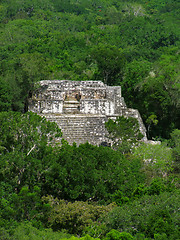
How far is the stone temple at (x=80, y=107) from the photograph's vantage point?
15.9 meters

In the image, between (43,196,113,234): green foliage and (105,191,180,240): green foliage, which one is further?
(43,196,113,234): green foliage

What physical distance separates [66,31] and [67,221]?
3379 centimetres

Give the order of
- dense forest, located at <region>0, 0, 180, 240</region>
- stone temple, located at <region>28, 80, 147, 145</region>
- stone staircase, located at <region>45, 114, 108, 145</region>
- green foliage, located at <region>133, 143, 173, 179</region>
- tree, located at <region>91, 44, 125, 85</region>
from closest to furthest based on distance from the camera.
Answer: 1. dense forest, located at <region>0, 0, 180, 240</region>
2. green foliage, located at <region>133, 143, 173, 179</region>
3. stone staircase, located at <region>45, 114, 108, 145</region>
4. stone temple, located at <region>28, 80, 147, 145</region>
5. tree, located at <region>91, 44, 125, 85</region>

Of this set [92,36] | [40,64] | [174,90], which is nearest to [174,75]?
[174,90]

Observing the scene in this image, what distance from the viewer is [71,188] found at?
465 inches

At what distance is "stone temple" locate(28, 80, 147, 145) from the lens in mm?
15938

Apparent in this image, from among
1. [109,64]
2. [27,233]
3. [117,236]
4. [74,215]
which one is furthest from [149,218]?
[109,64]

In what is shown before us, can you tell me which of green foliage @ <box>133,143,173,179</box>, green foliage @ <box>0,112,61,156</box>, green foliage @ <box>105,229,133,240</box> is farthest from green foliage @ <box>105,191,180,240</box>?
green foliage @ <box>0,112,61,156</box>

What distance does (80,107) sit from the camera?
1747 cm

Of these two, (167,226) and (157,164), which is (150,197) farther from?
(157,164)

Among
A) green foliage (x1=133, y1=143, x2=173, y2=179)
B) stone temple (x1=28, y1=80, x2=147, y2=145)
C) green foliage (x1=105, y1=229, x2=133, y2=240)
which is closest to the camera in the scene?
green foliage (x1=105, y1=229, x2=133, y2=240)

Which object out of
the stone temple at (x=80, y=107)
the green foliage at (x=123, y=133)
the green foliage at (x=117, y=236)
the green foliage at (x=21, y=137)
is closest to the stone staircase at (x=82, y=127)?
the stone temple at (x=80, y=107)

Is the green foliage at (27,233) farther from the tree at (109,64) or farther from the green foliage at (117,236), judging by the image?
the tree at (109,64)

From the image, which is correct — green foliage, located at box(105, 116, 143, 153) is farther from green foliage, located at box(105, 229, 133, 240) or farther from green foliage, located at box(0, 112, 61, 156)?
green foliage, located at box(105, 229, 133, 240)
